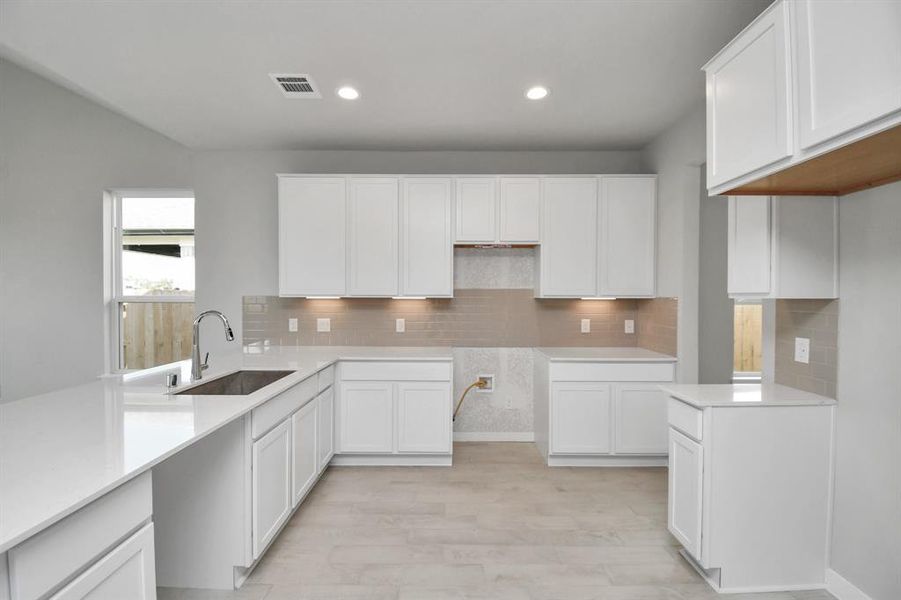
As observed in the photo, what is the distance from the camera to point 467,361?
4148 millimetres

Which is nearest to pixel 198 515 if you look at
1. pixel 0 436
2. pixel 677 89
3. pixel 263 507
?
pixel 263 507

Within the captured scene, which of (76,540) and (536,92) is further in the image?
(536,92)

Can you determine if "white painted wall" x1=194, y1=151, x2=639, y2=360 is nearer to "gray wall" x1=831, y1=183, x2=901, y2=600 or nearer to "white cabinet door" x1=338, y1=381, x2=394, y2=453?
"white cabinet door" x1=338, y1=381, x2=394, y2=453

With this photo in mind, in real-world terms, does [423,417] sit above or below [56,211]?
below

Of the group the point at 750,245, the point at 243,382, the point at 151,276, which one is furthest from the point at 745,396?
the point at 151,276

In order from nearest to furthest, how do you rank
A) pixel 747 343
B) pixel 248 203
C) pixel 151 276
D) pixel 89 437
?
pixel 89 437
pixel 248 203
pixel 151 276
pixel 747 343

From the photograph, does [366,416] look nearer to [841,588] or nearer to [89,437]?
[89,437]

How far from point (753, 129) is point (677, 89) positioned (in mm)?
1414

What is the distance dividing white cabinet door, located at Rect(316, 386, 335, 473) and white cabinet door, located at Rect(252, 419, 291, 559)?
0.61 m

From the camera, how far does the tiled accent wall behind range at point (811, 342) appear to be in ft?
6.77

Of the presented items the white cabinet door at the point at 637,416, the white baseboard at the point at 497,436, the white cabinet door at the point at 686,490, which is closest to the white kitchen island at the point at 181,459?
the white baseboard at the point at 497,436

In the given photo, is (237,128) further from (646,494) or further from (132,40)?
(646,494)

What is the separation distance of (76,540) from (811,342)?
2.98 metres

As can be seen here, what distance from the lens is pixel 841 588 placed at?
1.96m
